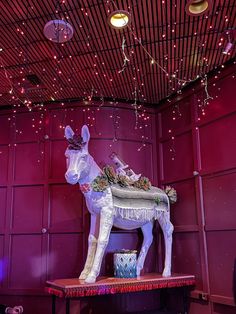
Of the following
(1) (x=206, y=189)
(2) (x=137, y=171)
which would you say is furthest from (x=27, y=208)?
(1) (x=206, y=189)

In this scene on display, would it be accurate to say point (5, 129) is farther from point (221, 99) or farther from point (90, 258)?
point (221, 99)

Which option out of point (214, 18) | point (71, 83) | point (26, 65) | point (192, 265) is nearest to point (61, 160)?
point (71, 83)

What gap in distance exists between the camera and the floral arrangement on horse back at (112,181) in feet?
10.0

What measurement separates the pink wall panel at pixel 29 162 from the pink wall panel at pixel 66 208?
0.80ft

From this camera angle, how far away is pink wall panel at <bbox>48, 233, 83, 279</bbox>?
361cm

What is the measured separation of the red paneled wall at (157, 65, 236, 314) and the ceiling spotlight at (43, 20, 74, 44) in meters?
1.51

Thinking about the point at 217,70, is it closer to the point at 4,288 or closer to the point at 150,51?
the point at 150,51

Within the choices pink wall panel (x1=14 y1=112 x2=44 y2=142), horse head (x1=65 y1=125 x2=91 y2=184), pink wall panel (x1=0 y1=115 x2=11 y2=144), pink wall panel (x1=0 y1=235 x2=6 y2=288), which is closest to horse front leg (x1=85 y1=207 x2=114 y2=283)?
horse head (x1=65 y1=125 x2=91 y2=184)

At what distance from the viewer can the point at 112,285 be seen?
286cm

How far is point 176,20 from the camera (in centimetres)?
261

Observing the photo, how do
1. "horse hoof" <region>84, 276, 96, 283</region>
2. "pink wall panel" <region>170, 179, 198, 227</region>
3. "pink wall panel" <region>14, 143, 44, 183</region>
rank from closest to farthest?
"horse hoof" <region>84, 276, 96, 283</region>, "pink wall panel" <region>170, 179, 198, 227</region>, "pink wall panel" <region>14, 143, 44, 183</region>

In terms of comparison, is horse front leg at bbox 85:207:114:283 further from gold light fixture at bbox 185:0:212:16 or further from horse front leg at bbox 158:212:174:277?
gold light fixture at bbox 185:0:212:16

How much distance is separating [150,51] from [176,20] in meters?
0.45

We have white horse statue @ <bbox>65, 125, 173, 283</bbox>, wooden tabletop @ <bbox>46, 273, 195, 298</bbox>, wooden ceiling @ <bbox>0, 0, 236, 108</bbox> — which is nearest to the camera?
wooden ceiling @ <bbox>0, 0, 236, 108</bbox>
